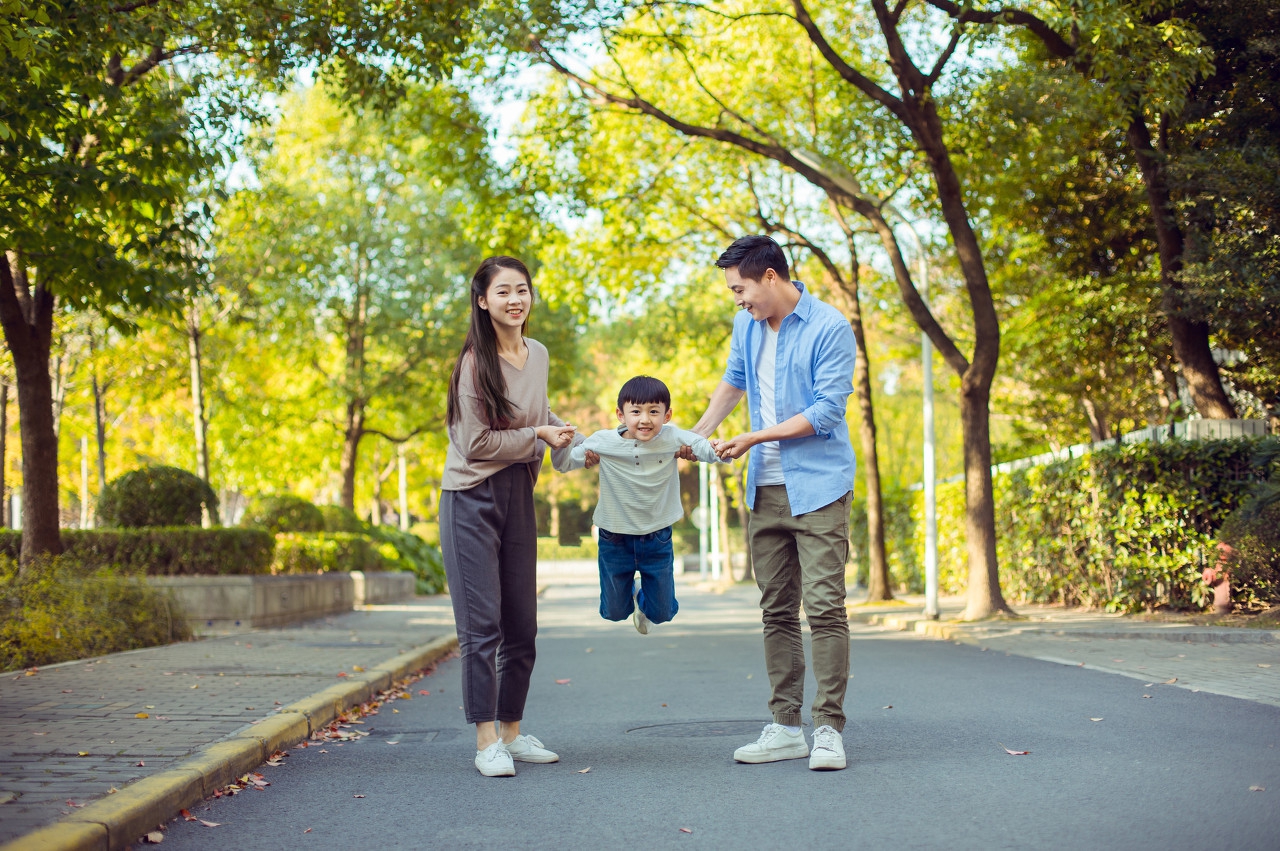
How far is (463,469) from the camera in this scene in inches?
208

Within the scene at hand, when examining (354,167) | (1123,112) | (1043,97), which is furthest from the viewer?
(354,167)

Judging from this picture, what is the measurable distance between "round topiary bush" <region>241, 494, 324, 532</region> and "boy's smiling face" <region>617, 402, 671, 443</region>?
15365 mm

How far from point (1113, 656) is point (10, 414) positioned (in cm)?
3818

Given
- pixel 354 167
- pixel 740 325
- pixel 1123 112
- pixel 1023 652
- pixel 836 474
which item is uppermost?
pixel 354 167

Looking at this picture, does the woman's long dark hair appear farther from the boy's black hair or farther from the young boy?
the boy's black hair

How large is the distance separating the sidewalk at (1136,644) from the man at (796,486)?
10.3 ft

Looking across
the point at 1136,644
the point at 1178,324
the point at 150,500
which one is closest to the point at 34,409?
the point at 150,500

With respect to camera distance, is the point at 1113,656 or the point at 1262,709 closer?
the point at 1262,709

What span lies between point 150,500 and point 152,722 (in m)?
9.82

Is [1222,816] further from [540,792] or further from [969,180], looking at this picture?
[969,180]

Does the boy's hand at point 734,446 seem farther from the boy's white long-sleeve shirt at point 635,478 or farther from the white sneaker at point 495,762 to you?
the white sneaker at point 495,762

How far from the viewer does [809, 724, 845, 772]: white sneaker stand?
506 cm

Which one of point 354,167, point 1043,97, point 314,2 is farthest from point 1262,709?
point 354,167

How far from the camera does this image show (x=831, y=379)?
5270mm
